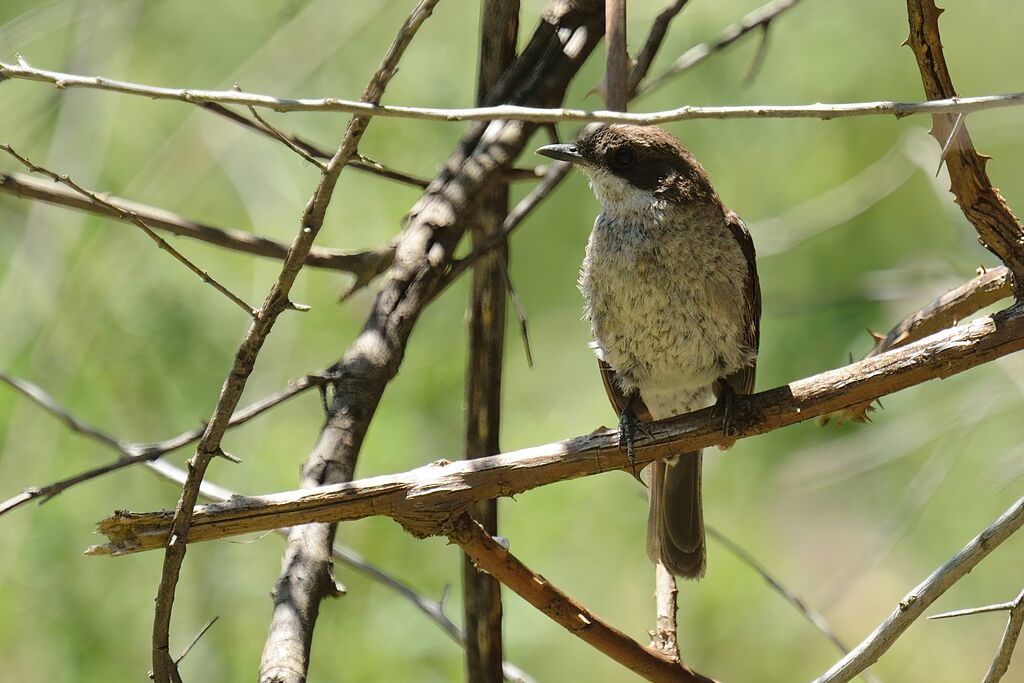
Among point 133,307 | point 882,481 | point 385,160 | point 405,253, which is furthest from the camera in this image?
point 882,481

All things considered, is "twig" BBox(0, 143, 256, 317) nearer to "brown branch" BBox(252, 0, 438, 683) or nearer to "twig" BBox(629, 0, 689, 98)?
"brown branch" BBox(252, 0, 438, 683)

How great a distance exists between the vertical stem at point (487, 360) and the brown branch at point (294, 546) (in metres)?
0.59

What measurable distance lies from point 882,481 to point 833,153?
1592 millimetres

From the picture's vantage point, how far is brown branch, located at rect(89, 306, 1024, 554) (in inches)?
87.9

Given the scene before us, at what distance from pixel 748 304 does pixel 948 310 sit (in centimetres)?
64

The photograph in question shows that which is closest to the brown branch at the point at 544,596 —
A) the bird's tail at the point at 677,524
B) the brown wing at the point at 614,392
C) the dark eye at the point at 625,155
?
the bird's tail at the point at 677,524

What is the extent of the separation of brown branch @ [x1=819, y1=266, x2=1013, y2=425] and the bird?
0.44m

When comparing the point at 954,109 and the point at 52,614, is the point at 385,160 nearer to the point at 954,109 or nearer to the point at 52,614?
the point at 52,614

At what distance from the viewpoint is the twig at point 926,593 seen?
2.21 meters

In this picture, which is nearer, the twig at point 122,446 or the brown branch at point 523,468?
the brown branch at point 523,468

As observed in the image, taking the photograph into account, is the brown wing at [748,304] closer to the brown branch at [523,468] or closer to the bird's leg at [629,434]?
the bird's leg at [629,434]

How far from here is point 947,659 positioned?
4762 mm

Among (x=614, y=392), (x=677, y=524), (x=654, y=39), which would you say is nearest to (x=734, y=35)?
(x=654, y=39)

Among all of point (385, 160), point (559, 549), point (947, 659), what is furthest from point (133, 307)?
point (947, 659)
